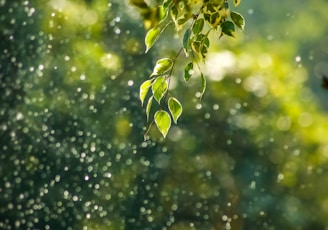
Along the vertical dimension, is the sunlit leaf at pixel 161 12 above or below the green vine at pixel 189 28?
above

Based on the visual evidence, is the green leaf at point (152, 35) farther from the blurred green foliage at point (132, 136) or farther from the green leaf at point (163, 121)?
the blurred green foliage at point (132, 136)

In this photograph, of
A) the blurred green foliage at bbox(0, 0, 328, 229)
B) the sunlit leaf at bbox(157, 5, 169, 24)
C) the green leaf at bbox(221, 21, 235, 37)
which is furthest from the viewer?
the blurred green foliage at bbox(0, 0, 328, 229)

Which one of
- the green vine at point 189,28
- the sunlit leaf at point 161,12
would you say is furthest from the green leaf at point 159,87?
the sunlit leaf at point 161,12

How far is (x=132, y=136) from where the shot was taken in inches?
124

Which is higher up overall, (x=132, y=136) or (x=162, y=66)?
(x=162, y=66)

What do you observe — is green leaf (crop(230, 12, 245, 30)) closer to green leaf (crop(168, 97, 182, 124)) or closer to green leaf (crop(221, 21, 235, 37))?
green leaf (crop(221, 21, 235, 37))

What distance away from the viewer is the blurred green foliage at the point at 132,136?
3.04 meters

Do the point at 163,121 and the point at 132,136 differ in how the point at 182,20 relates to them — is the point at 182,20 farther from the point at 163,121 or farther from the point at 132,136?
the point at 132,136

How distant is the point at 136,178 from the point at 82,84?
45 centimetres

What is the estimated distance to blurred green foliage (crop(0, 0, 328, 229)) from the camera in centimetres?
304

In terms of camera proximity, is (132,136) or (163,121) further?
(132,136)

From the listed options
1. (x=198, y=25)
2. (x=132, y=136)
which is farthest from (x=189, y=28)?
(x=132, y=136)

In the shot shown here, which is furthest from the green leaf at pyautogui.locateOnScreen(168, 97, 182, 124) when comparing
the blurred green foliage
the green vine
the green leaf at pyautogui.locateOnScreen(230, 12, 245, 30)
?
the blurred green foliage

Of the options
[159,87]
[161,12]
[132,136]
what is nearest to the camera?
[161,12]
